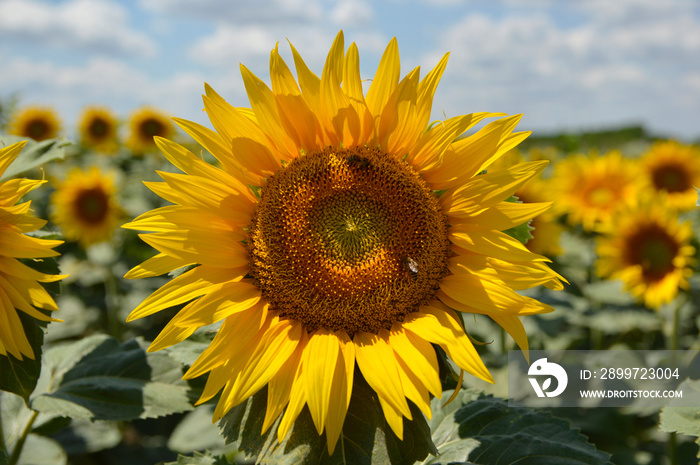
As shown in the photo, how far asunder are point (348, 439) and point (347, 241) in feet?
2.01

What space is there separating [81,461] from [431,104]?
11.9ft

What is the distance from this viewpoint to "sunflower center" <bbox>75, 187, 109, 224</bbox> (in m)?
6.09

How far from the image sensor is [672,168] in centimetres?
656

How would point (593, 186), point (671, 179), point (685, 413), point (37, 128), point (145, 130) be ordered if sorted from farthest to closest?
point (145, 130) < point (37, 128) < point (671, 179) < point (593, 186) < point (685, 413)

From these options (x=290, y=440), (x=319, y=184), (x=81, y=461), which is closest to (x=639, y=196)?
(x=319, y=184)

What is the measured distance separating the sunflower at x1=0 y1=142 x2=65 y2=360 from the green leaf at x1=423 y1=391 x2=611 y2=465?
143 centimetres

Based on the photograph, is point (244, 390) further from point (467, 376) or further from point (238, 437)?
point (467, 376)

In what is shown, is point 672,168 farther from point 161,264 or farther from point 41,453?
point 41,453

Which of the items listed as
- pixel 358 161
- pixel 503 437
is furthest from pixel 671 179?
pixel 358 161

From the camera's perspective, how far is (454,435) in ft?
7.21

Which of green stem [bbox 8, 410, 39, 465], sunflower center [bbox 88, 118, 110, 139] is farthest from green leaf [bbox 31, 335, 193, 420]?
sunflower center [bbox 88, 118, 110, 139]

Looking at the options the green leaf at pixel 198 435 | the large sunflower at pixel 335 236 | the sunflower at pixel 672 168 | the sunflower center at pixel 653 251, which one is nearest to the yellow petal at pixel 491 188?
the large sunflower at pixel 335 236

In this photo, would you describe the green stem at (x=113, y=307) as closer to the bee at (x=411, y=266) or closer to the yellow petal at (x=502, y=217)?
the bee at (x=411, y=266)

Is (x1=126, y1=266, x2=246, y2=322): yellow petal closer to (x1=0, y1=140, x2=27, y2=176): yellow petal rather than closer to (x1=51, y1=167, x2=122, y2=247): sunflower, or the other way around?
(x1=0, y1=140, x2=27, y2=176): yellow petal
